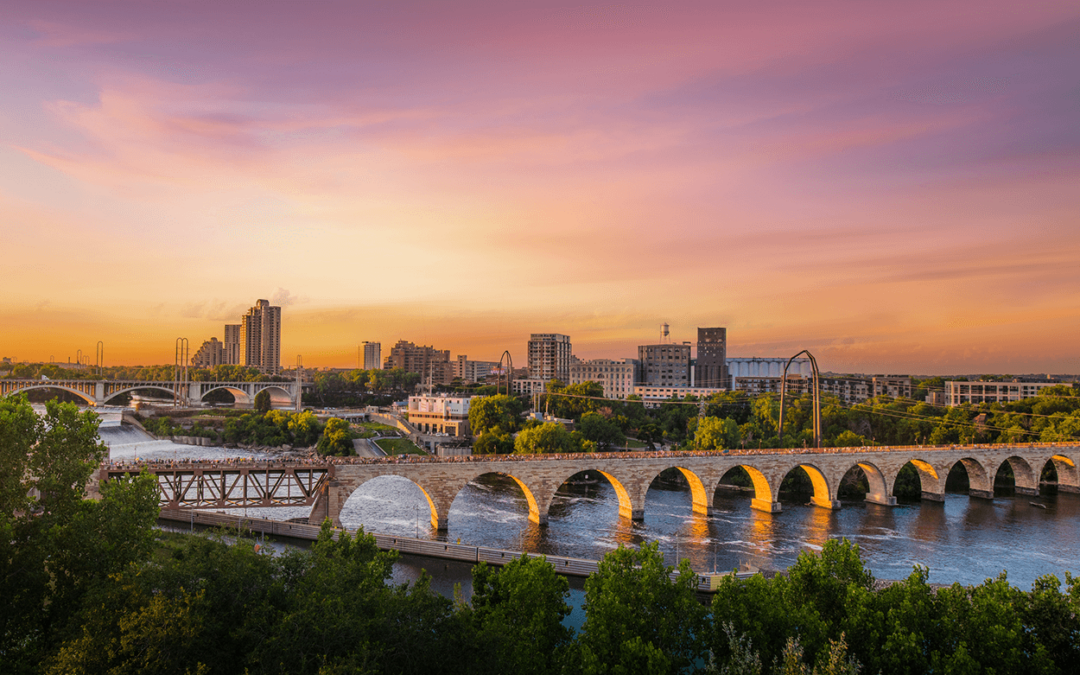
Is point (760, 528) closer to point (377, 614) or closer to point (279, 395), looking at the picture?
point (377, 614)

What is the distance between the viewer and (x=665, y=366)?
5664 inches

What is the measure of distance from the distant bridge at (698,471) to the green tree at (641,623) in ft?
75.9

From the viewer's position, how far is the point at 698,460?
168 ft

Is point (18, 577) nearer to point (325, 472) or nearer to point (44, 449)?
point (44, 449)

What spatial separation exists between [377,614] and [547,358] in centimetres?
13281

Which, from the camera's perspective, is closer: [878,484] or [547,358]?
[878,484]

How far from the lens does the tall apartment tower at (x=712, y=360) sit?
152m

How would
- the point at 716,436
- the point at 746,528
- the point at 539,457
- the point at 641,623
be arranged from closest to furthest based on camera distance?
the point at 641,623, the point at 539,457, the point at 746,528, the point at 716,436

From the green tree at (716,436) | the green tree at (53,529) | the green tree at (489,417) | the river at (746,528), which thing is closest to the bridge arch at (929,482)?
the river at (746,528)

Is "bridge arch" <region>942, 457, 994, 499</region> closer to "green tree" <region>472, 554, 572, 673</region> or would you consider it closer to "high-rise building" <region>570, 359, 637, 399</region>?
"green tree" <region>472, 554, 572, 673</region>

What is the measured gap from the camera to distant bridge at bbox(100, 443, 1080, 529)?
41688 millimetres

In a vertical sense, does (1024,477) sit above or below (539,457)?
below

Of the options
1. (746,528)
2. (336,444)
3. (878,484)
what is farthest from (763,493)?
(336,444)

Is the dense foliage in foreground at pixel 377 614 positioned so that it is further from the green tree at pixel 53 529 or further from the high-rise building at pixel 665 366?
the high-rise building at pixel 665 366
